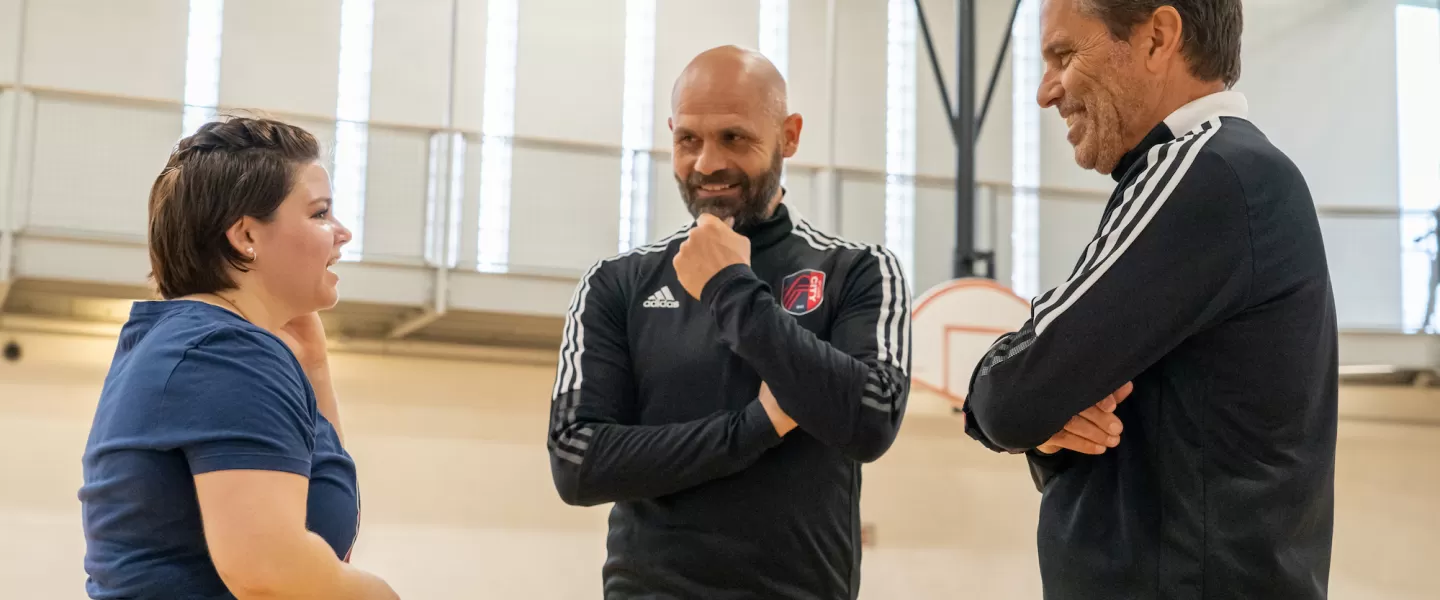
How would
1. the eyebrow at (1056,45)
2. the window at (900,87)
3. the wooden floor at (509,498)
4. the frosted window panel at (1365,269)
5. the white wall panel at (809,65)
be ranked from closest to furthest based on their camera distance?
1. the eyebrow at (1056,45)
2. the wooden floor at (509,498)
3. the frosted window panel at (1365,269)
4. the white wall panel at (809,65)
5. the window at (900,87)

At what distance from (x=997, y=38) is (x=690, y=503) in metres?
11.2

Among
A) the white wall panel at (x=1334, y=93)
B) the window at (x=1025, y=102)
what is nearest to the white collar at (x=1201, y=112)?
the window at (x=1025, y=102)

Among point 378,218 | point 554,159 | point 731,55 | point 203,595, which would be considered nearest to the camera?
point 203,595

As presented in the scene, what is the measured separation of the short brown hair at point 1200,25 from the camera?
83.6 inches

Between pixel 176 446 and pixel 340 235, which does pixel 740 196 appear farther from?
pixel 176 446

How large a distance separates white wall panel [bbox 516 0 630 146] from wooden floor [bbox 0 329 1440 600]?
2395 millimetres

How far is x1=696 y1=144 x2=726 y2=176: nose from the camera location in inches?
122

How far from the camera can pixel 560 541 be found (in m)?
10.9

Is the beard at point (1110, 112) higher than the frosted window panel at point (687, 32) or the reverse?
the reverse

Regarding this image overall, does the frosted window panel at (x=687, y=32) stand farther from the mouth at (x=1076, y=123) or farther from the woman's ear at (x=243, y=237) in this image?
the woman's ear at (x=243, y=237)

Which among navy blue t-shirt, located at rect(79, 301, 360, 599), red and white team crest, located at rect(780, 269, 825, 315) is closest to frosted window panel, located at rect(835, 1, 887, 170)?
red and white team crest, located at rect(780, 269, 825, 315)

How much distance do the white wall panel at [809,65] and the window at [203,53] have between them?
539 centimetres

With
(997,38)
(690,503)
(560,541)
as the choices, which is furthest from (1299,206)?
(997,38)

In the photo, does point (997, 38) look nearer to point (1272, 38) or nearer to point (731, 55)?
point (1272, 38)
